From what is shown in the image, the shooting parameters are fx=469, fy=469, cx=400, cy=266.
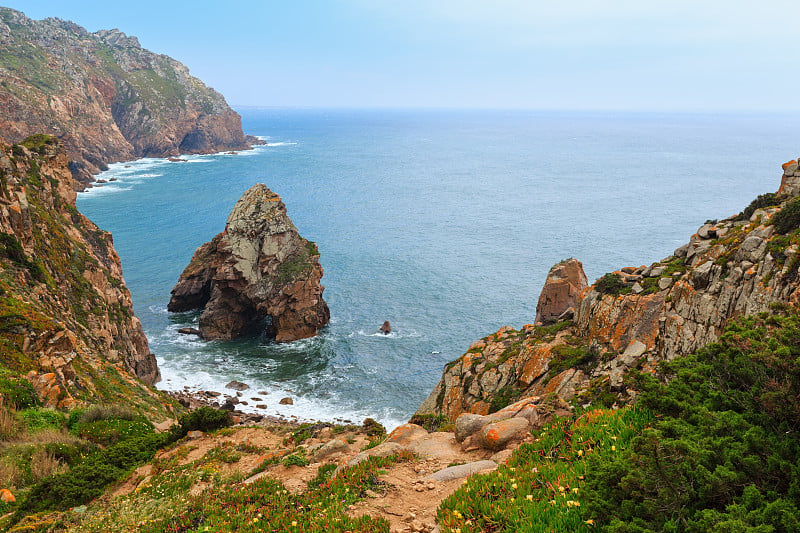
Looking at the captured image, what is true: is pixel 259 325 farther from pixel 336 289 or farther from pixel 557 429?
pixel 557 429

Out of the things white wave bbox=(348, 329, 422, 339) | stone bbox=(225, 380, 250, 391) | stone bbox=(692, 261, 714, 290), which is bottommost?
stone bbox=(225, 380, 250, 391)

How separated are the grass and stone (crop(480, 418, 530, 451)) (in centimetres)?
117

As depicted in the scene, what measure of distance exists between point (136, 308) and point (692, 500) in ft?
235

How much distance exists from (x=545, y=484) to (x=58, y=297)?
36.8 m

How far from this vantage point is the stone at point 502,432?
11531 mm

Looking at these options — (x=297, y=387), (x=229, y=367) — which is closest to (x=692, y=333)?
(x=297, y=387)

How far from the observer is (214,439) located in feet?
58.2

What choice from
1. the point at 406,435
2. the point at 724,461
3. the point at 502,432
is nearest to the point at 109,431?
the point at 406,435

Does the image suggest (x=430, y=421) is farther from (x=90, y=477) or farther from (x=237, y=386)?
(x=237, y=386)

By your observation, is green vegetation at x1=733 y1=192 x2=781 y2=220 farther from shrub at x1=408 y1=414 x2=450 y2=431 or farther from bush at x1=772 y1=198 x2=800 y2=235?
shrub at x1=408 y1=414 x2=450 y2=431

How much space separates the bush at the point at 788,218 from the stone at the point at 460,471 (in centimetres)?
1567

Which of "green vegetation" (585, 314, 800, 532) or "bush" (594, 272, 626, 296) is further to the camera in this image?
"bush" (594, 272, 626, 296)

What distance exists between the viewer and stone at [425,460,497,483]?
33.1 ft

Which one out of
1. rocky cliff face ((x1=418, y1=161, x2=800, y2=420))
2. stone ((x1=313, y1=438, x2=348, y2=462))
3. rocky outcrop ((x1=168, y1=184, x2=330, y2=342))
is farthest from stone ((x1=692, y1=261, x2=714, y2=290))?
rocky outcrop ((x1=168, y1=184, x2=330, y2=342))
